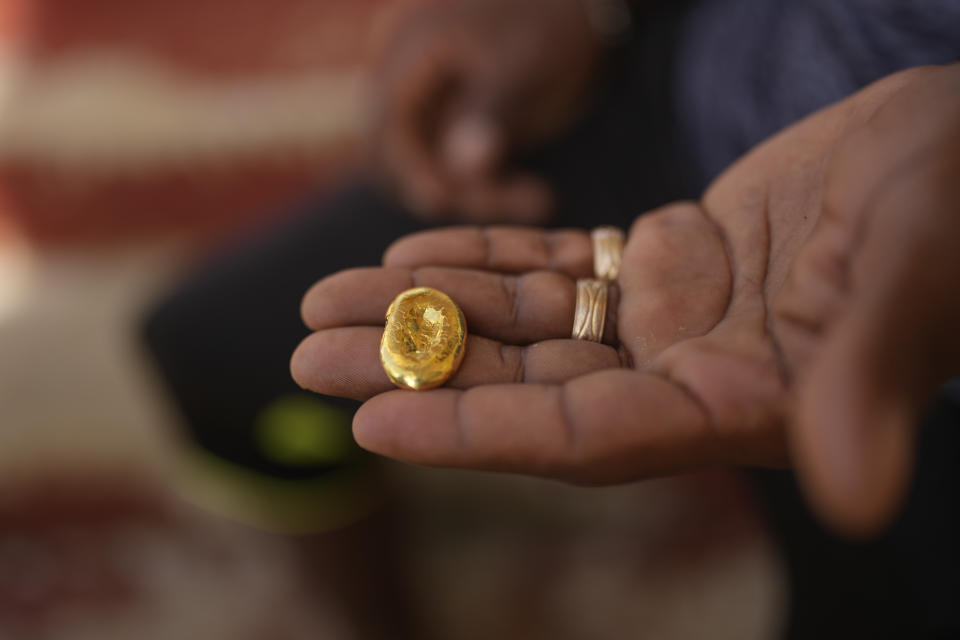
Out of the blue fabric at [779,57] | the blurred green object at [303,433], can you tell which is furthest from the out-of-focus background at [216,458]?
the blue fabric at [779,57]

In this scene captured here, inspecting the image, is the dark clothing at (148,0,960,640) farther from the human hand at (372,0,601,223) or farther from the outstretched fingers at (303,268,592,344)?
the outstretched fingers at (303,268,592,344)

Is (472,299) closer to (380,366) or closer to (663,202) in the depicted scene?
(380,366)

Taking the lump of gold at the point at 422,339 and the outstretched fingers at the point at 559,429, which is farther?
the lump of gold at the point at 422,339

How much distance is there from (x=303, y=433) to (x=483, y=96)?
2.01 feet

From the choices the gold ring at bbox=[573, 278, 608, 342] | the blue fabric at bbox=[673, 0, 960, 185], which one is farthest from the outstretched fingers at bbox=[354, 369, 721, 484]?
the blue fabric at bbox=[673, 0, 960, 185]

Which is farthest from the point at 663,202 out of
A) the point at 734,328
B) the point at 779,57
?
the point at 734,328

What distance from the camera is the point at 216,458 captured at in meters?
1.07

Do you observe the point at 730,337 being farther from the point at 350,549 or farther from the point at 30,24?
the point at 30,24

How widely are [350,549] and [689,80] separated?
0.92m

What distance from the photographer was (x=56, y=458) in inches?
54.7

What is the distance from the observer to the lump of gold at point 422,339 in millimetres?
557

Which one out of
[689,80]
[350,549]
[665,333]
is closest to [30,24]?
[350,549]

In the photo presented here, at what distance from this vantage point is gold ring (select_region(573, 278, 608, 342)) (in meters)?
0.62

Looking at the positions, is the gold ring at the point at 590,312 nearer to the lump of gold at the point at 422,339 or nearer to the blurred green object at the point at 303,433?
the lump of gold at the point at 422,339
